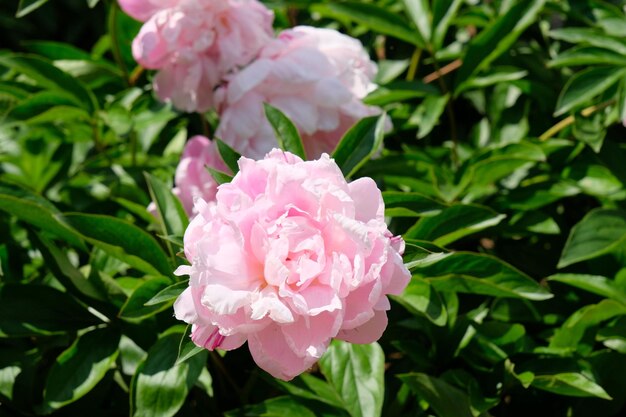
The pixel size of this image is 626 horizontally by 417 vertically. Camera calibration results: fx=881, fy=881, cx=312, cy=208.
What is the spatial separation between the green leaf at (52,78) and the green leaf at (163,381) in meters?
0.55

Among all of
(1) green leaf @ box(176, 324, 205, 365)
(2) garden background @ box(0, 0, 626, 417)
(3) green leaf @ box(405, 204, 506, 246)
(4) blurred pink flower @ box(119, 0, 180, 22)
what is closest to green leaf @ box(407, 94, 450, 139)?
(2) garden background @ box(0, 0, 626, 417)

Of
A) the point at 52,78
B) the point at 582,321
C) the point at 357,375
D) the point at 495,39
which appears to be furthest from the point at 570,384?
the point at 52,78

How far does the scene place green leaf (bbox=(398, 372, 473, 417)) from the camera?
3.52 ft

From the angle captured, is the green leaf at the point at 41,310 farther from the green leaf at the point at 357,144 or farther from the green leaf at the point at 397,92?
the green leaf at the point at 397,92

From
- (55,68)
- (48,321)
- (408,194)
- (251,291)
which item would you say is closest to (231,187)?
(251,291)

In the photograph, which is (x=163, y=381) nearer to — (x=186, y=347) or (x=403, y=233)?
(x=186, y=347)

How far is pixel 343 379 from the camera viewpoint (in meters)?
1.07

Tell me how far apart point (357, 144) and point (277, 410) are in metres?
0.36

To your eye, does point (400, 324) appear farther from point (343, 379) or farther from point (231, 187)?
point (231, 187)

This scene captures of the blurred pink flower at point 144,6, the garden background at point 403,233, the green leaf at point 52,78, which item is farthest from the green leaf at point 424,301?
the green leaf at point 52,78

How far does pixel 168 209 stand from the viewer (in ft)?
3.85

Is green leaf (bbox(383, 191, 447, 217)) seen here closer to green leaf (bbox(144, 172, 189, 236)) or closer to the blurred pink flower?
green leaf (bbox(144, 172, 189, 236))

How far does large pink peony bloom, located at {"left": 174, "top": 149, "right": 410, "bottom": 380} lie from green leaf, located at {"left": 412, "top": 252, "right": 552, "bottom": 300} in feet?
0.86

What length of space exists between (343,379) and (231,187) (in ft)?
1.09
